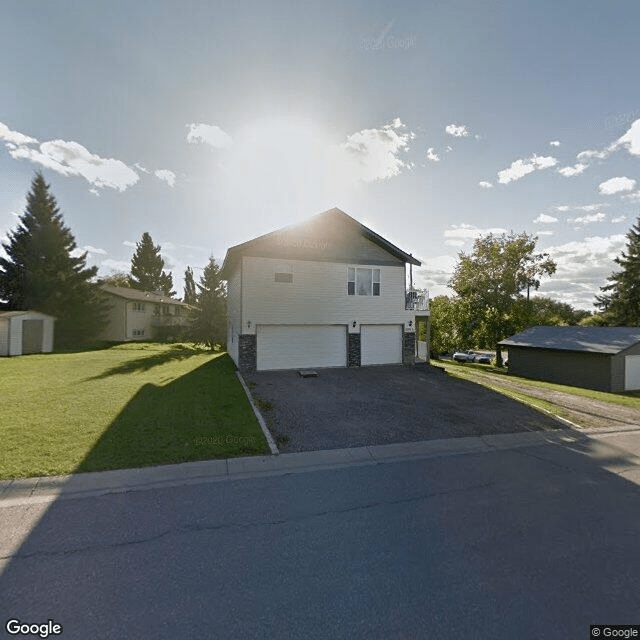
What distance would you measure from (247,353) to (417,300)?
10218 millimetres

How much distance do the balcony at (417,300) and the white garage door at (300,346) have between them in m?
4.18

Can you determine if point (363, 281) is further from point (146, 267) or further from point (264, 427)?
point (146, 267)

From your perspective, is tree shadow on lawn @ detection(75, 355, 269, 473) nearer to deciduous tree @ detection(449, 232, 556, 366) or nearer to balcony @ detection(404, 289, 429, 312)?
balcony @ detection(404, 289, 429, 312)

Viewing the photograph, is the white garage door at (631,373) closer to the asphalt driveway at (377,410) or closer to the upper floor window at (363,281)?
the asphalt driveway at (377,410)

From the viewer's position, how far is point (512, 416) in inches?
370

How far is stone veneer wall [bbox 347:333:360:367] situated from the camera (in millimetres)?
16984

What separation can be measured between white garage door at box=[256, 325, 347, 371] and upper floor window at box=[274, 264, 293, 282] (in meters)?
2.38

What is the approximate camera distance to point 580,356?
21.0m

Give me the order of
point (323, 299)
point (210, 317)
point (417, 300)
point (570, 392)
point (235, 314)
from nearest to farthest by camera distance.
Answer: point (570, 392) → point (323, 299) → point (235, 314) → point (417, 300) → point (210, 317)

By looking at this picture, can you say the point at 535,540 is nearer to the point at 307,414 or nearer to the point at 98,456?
the point at 307,414

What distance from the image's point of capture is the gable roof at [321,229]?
1545cm

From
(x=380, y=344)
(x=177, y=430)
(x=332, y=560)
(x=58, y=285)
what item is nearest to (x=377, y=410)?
(x=177, y=430)

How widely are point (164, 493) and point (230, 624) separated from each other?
2.64 metres

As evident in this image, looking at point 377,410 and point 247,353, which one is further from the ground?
point 247,353
